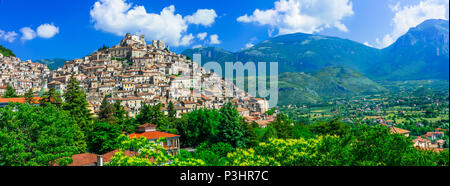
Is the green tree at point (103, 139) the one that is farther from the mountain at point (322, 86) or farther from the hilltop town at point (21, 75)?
the mountain at point (322, 86)

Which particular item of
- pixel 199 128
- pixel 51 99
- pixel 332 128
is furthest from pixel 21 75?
pixel 332 128

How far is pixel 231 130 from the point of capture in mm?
24453

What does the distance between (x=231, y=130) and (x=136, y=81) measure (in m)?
46.4

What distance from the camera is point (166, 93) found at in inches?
2457

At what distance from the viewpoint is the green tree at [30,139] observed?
1374 cm

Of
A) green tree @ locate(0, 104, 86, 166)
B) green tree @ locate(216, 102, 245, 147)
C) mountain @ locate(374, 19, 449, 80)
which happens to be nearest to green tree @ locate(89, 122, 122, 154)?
green tree @ locate(0, 104, 86, 166)

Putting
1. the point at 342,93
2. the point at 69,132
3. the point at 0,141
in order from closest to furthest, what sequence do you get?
1. the point at 0,141
2. the point at 69,132
3. the point at 342,93

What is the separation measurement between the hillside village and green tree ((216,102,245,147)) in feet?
85.1

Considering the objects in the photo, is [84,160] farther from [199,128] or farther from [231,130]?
[199,128]

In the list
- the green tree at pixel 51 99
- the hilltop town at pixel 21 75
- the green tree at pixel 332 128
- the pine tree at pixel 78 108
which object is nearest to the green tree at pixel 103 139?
the pine tree at pixel 78 108

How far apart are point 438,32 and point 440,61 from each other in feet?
116

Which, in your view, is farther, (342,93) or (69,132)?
(342,93)
